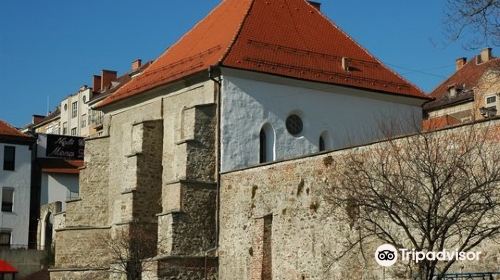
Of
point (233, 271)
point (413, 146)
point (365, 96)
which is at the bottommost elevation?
point (233, 271)

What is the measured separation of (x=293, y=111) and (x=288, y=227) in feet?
23.5

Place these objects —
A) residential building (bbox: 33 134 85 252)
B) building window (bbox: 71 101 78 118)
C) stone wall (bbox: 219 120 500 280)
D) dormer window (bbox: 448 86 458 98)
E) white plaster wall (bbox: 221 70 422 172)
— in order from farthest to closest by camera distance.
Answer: building window (bbox: 71 101 78 118) → dormer window (bbox: 448 86 458 98) → residential building (bbox: 33 134 85 252) → white plaster wall (bbox: 221 70 422 172) → stone wall (bbox: 219 120 500 280)

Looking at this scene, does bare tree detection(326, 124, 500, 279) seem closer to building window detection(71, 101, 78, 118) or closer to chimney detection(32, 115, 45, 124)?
building window detection(71, 101, 78, 118)

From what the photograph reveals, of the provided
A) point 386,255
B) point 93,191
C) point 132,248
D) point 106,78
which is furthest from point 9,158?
point 386,255

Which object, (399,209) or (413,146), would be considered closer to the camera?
(399,209)

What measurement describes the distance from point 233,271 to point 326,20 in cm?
1387

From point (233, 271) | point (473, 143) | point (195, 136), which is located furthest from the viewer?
point (195, 136)

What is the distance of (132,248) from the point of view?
31266 millimetres

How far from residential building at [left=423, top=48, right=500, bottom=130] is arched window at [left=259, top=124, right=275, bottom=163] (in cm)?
1070

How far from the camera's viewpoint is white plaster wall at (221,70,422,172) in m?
31.3

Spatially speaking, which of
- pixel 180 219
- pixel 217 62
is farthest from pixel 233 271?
pixel 217 62

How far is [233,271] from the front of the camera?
1126 inches

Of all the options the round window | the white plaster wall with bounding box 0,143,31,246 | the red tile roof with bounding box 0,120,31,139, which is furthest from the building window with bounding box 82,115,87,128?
the round window

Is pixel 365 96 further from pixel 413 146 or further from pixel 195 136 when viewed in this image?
pixel 413 146
